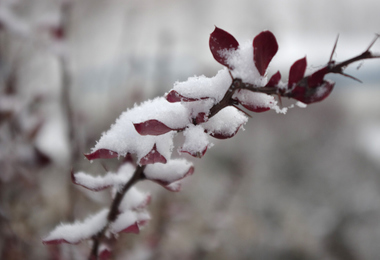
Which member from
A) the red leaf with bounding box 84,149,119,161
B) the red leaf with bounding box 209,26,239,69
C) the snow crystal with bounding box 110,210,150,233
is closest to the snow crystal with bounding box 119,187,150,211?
the snow crystal with bounding box 110,210,150,233

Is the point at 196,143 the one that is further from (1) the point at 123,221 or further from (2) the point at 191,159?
(2) the point at 191,159

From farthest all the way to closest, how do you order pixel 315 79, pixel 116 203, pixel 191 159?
pixel 191 159
pixel 116 203
pixel 315 79

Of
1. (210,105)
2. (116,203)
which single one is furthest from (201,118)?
(116,203)

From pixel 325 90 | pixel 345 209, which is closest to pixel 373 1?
pixel 345 209

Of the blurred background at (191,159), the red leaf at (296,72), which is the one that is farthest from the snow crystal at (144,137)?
the blurred background at (191,159)

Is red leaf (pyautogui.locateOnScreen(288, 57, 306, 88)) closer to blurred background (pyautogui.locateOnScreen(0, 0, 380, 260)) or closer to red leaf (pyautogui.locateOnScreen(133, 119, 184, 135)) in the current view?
red leaf (pyautogui.locateOnScreen(133, 119, 184, 135))

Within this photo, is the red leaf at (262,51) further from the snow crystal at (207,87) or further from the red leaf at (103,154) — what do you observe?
the red leaf at (103,154)
